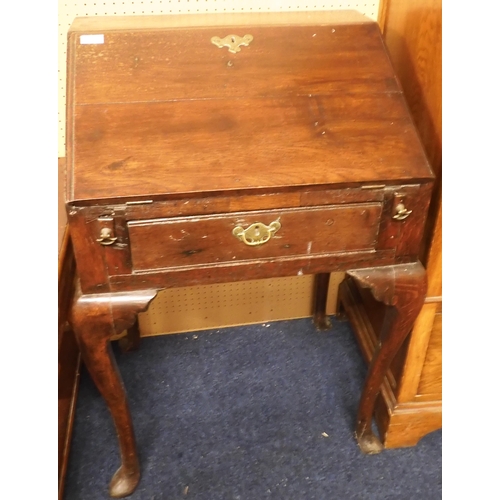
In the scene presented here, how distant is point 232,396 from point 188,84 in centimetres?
98

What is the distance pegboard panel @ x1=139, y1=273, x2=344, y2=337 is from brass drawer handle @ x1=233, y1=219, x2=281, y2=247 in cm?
77

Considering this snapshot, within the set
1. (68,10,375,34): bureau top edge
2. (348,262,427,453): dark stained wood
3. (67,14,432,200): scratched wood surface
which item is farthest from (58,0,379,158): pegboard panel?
(348,262,427,453): dark stained wood

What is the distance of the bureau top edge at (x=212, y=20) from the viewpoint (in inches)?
45.9

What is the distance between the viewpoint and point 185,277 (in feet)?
3.49

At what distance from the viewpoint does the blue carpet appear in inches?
56.9

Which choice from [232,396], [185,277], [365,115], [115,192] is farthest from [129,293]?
[232,396]

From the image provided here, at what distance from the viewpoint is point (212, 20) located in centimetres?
123

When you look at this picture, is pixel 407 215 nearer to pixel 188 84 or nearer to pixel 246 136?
pixel 246 136

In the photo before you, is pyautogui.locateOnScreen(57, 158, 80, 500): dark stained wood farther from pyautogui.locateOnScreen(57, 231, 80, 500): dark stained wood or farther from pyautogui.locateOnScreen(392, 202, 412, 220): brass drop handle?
pyautogui.locateOnScreen(392, 202, 412, 220): brass drop handle

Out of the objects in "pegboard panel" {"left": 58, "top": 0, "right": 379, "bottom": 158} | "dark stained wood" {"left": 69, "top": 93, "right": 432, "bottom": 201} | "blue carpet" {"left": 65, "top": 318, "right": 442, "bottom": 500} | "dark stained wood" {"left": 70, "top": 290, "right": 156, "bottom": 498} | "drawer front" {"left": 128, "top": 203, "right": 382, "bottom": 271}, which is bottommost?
"blue carpet" {"left": 65, "top": 318, "right": 442, "bottom": 500}

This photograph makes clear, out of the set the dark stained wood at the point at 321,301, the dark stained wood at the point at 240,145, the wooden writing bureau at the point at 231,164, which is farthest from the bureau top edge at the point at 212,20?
the dark stained wood at the point at 321,301

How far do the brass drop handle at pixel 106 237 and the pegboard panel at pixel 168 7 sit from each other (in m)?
0.61

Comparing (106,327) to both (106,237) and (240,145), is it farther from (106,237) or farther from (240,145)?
(240,145)

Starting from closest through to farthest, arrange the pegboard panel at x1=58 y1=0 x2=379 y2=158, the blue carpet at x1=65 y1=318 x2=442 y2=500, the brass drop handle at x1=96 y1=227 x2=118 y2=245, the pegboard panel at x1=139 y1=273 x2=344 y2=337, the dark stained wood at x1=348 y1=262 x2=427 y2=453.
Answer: the brass drop handle at x1=96 y1=227 x2=118 y2=245, the dark stained wood at x1=348 y1=262 x2=427 y2=453, the pegboard panel at x1=58 y1=0 x2=379 y2=158, the blue carpet at x1=65 y1=318 x2=442 y2=500, the pegboard panel at x1=139 y1=273 x2=344 y2=337
